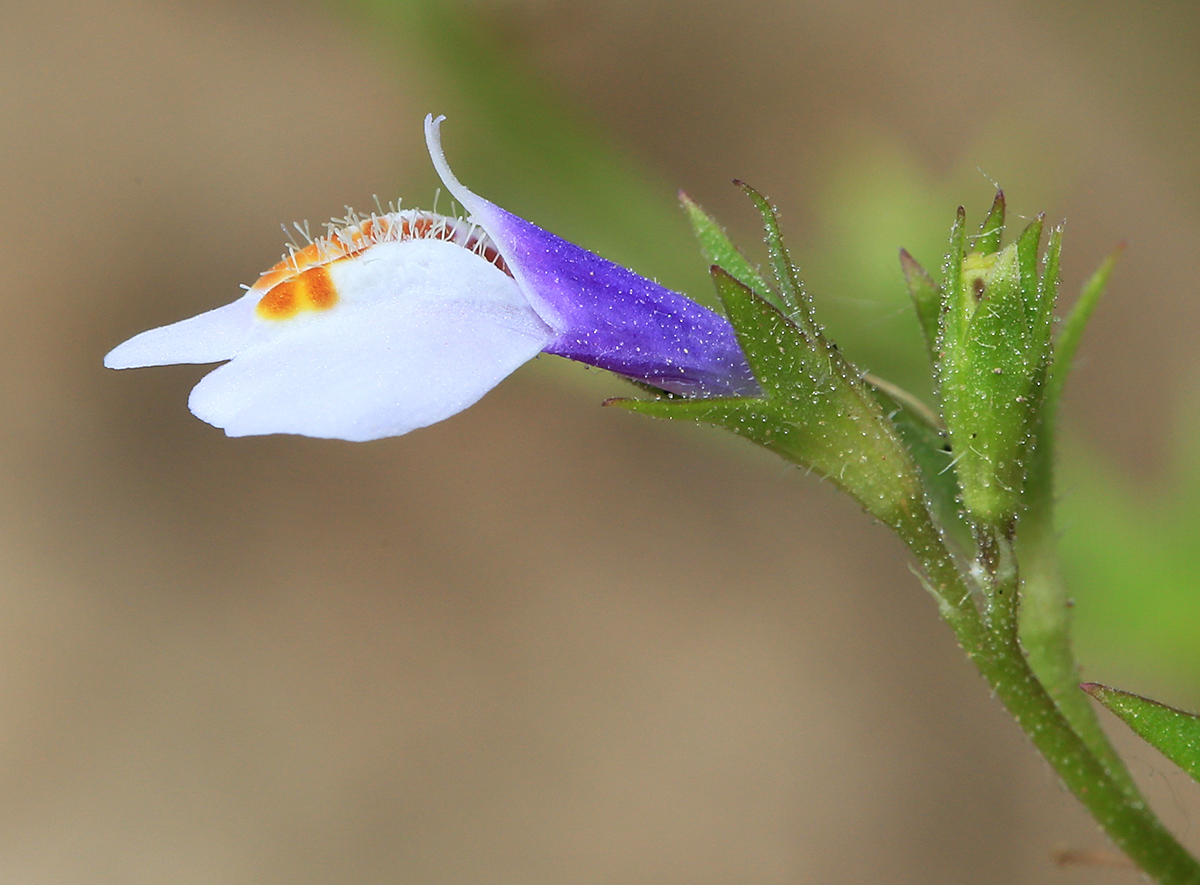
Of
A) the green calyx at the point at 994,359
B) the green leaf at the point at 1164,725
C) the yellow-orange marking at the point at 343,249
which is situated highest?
the yellow-orange marking at the point at 343,249

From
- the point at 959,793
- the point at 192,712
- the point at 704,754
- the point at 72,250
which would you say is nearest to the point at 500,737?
the point at 704,754

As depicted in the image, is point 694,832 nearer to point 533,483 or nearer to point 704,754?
point 704,754

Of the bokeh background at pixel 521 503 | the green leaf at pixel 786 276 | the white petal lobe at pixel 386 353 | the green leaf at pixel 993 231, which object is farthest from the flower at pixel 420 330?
the bokeh background at pixel 521 503

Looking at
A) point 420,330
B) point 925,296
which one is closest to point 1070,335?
point 925,296

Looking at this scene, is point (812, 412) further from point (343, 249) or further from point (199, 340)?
point (199, 340)

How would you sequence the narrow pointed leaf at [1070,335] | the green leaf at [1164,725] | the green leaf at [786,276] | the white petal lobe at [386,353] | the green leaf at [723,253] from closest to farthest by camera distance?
1. the white petal lobe at [386,353]
2. the green leaf at [1164,725]
3. the green leaf at [786,276]
4. the green leaf at [723,253]
5. the narrow pointed leaf at [1070,335]

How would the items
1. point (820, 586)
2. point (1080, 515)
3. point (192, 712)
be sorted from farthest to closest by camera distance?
point (820, 586) → point (192, 712) → point (1080, 515)

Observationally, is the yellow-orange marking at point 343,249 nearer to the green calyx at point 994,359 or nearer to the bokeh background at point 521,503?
the green calyx at point 994,359
